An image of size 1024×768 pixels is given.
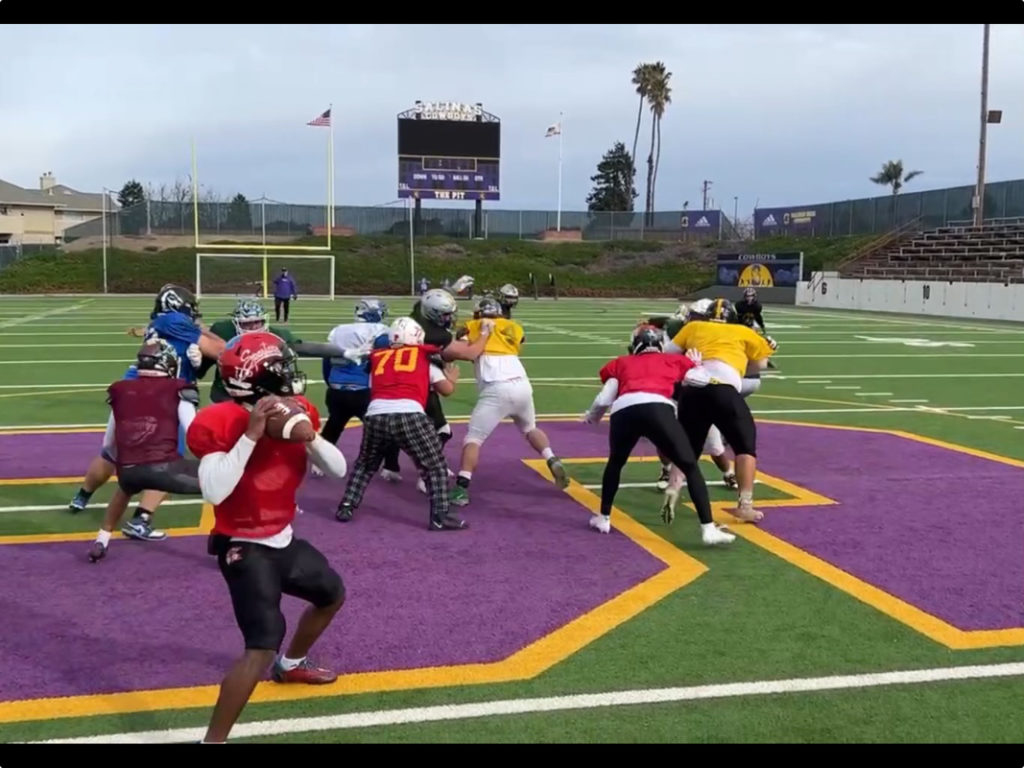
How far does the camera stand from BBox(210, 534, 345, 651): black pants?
363cm

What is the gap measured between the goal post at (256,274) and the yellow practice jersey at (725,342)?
121 feet

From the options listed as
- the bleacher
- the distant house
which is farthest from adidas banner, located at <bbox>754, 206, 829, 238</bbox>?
the distant house

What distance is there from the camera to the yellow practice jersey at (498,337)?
25.4ft

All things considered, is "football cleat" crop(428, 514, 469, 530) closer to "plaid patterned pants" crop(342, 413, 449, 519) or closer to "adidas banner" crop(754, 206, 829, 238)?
"plaid patterned pants" crop(342, 413, 449, 519)

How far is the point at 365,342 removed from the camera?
7832 millimetres

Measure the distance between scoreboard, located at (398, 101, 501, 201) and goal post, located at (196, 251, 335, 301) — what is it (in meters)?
7.74

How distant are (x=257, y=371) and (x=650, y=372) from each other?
3618 mm

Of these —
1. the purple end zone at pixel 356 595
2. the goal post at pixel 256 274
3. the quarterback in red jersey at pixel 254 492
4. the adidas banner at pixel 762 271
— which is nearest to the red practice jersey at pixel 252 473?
the quarterback in red jersey at pixel 254 492

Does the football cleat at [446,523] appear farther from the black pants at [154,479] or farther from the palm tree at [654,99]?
the palm tree at [654,99]

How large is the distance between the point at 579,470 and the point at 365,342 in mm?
2487

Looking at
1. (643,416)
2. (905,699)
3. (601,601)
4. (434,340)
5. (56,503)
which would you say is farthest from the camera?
(434,340)

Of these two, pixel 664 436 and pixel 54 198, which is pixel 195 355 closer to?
pixel 664 436

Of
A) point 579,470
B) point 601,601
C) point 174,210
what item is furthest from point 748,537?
point 174,210
